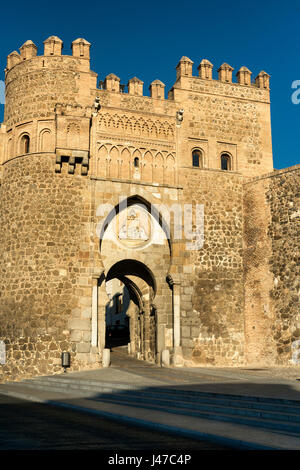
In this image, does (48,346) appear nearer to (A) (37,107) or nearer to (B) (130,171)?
(B) (130,171)

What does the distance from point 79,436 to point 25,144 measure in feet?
40.7

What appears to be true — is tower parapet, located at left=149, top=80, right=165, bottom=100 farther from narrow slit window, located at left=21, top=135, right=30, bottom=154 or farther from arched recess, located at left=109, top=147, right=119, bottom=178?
narrow slit window, located at left=21, top=135, right=30, bottom=154

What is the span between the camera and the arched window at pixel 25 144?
669 inches

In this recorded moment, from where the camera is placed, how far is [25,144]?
17078mm

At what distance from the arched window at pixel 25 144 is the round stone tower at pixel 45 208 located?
1.2 inches

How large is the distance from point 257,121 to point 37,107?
7.59 m

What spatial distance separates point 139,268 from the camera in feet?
57.7

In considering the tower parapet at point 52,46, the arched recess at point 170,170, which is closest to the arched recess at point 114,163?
the arched recess at point 170,170

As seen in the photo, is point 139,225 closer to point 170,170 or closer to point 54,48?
point 170,170

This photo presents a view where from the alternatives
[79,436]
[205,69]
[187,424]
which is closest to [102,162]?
[205,69]
